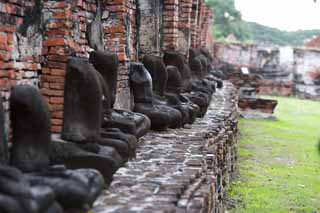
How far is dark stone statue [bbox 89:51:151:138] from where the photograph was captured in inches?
227

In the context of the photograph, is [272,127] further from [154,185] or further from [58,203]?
[58,203]

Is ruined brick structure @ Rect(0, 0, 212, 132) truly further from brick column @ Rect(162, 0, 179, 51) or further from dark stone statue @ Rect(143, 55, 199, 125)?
A: brick column @ Rect(162, 0, 179, 51)

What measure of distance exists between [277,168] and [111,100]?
5742 mm

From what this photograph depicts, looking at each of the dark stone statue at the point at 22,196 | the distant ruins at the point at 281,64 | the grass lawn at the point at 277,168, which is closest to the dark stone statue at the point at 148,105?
the grass lawn at the point at 277,168

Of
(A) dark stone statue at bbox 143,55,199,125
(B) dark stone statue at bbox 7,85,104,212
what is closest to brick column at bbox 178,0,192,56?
(A) dark stone statue at bbox 143,55,199,125

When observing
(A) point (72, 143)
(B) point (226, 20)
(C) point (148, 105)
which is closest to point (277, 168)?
(C) point (148, 105)

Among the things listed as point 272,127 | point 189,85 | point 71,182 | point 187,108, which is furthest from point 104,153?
point 272,127

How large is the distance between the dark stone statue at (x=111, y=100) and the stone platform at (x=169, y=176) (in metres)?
0.27

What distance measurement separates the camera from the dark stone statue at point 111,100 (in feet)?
19.0

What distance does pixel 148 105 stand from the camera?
7.55 m

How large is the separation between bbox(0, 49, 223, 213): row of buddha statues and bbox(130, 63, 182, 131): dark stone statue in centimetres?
2

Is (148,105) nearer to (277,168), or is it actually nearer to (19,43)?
(19,43)

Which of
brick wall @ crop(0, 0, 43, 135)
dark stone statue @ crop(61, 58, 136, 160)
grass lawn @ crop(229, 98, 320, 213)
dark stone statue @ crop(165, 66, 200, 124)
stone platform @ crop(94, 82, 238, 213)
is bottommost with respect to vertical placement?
grass lawn @ crop(229, 98, 320, 213)

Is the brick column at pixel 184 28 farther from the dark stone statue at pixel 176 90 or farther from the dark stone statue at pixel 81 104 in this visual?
the dark stone statue at pixel 81 104
